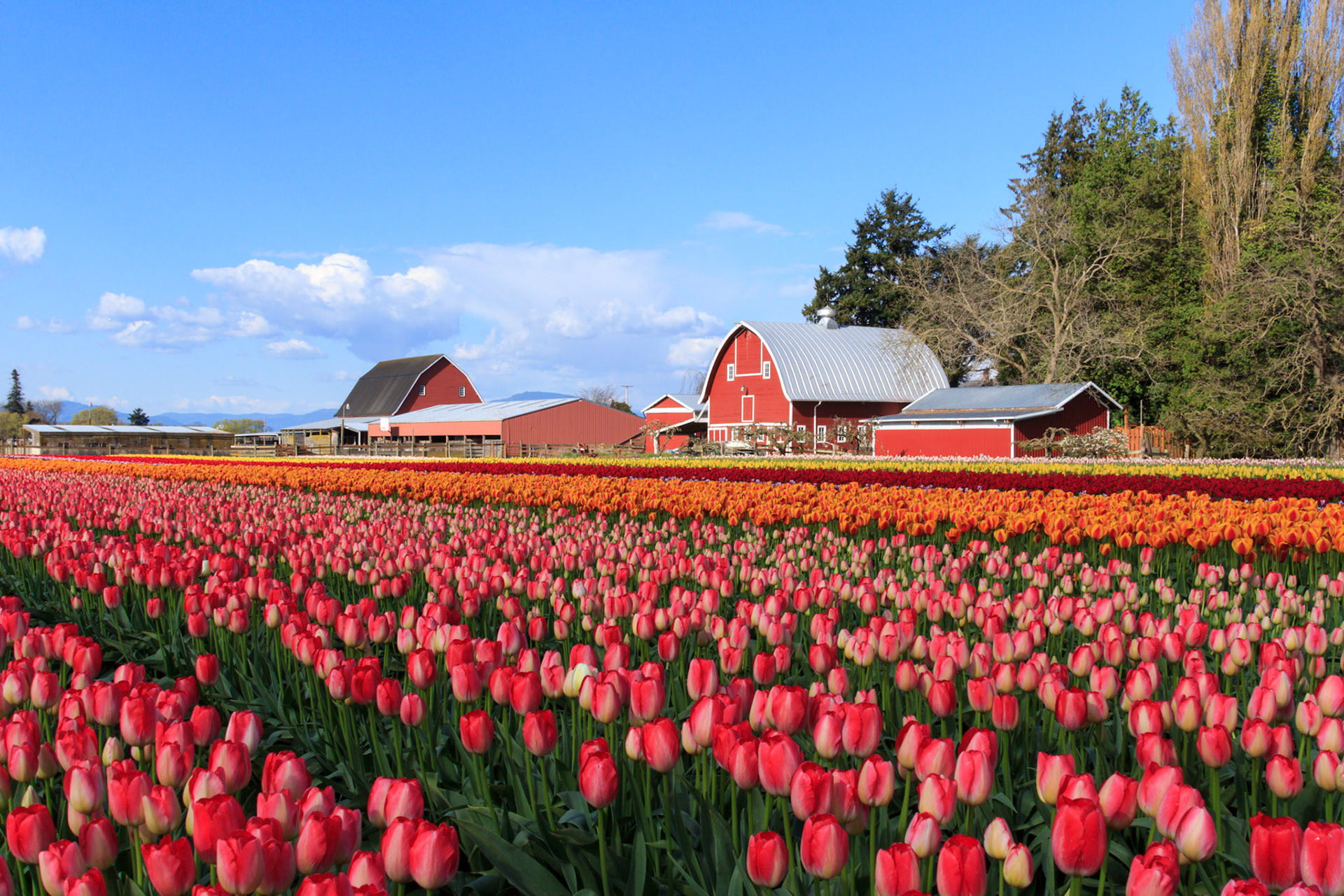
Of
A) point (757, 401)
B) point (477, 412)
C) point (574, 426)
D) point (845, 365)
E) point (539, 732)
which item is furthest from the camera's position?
point (477, 412)

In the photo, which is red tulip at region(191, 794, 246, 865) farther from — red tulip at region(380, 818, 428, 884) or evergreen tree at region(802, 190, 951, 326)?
evergreen tree at region(802, 190, 951, 326)

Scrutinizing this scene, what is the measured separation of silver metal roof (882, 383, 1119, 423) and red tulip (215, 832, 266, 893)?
117ft

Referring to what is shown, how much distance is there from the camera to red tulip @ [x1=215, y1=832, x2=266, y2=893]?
1451mm

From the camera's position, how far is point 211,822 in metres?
1.57

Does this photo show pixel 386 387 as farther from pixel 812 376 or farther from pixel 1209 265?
pixel 1209 265

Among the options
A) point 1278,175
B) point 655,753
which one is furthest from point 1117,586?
point 1278,175

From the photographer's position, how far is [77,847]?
61.3 inches

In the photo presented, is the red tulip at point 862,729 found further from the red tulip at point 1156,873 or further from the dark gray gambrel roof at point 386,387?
the dark gray gambrel roof at point 386,387

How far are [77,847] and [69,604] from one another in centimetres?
443

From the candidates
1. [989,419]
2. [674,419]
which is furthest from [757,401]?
[989,419]

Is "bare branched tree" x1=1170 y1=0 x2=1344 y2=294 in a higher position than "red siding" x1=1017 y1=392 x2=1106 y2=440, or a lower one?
higher

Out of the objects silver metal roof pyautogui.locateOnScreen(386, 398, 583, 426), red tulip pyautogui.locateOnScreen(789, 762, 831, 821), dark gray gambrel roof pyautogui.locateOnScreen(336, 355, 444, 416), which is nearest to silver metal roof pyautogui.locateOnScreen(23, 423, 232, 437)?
dark gray gambrel roof pyautogui.locateOnScreen(336, 355, 444, 416)

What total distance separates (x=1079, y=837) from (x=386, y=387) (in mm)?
71897

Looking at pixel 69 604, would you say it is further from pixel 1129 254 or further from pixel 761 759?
pixel 1129 254
